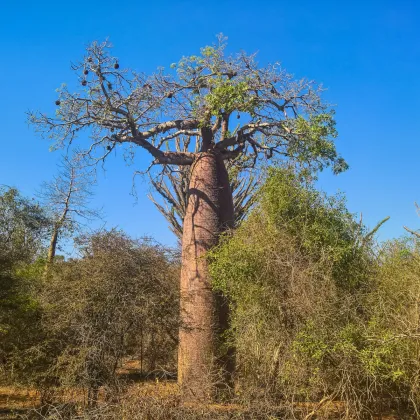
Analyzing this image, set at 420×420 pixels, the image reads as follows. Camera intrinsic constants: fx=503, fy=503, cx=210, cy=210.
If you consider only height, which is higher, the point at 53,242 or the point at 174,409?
the point at 53,242

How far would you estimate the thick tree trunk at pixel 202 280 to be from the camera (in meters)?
7.32

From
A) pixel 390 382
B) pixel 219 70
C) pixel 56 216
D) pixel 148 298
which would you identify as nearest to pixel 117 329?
pixel 148 298

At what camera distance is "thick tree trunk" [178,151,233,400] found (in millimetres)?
7324

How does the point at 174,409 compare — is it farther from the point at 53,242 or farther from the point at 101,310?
the point at 53,242

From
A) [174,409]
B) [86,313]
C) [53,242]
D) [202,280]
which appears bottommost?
[174,409]

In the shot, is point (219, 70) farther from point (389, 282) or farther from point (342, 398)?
point (342, 398)

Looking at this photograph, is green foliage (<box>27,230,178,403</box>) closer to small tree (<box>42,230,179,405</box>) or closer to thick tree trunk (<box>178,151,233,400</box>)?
A: small tree (<box>42,230,179,405</box>)

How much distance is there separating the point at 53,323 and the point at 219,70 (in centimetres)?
449

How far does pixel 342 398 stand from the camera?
18.8 ft

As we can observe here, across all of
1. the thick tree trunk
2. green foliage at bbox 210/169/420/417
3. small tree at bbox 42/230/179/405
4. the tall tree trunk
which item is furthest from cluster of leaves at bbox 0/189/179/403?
the tall tree trunk

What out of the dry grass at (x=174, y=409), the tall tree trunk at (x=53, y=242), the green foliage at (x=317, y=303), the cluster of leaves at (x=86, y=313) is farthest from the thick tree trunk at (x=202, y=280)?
the tall tree trunk at (x=53, y=242)

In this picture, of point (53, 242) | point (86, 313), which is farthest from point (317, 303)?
point (53, 242)

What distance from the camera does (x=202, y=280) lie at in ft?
24.7

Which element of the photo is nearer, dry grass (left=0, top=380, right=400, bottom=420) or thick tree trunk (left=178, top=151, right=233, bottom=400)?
dry grass (left=0, top=380, right=400, bottom=420)
